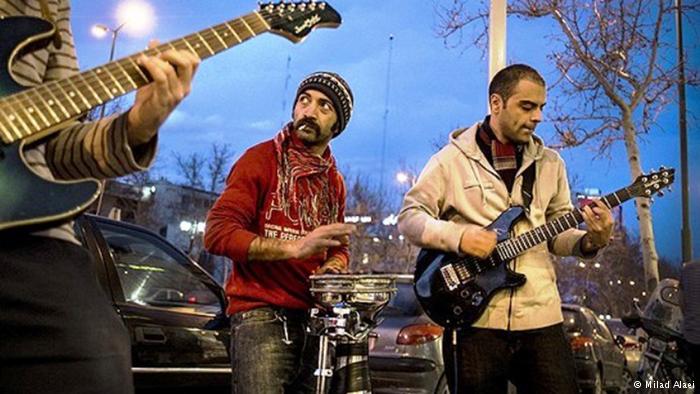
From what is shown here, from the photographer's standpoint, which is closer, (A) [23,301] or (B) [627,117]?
(A) [23,301]

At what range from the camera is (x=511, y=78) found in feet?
13.4

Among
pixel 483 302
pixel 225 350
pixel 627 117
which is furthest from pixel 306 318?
pixel 627 117

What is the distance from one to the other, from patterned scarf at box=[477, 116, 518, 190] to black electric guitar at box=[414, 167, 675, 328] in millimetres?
249

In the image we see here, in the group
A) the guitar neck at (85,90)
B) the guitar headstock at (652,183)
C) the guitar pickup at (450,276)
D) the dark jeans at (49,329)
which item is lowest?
the dark jeans at (49,329)

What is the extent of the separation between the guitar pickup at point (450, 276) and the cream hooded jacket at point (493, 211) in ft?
0.50

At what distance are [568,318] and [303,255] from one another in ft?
27.8

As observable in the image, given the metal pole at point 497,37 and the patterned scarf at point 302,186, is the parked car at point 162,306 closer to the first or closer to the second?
the patterned scarf at point 302,186

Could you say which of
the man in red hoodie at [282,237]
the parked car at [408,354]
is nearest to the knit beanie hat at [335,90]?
the man in red hoodie at [282,237]

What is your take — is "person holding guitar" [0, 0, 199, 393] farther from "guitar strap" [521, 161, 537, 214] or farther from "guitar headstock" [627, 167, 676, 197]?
"guitar headstock" [627, 167, 676, 197]

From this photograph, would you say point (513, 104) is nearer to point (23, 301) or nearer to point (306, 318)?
point (306, 318)

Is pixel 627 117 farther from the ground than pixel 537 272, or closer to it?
farther from the ground

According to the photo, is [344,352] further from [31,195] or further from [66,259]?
[31,195]

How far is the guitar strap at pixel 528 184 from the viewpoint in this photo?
3936 millimetres

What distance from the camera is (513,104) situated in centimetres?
398
